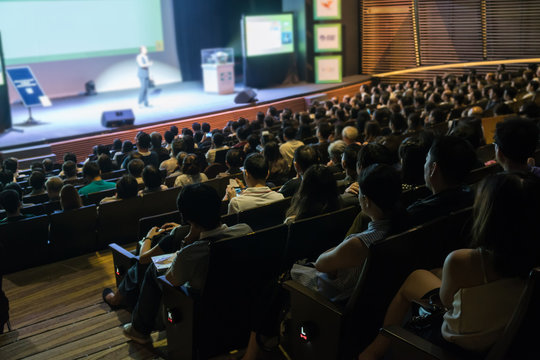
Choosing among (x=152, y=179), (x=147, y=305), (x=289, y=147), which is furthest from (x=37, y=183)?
(x=147, y=305)

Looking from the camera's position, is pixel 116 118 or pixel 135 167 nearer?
pixel 135 167

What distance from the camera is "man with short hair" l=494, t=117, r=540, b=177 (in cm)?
284

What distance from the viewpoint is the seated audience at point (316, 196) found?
267cm

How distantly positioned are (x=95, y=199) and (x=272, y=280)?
8.79 feet

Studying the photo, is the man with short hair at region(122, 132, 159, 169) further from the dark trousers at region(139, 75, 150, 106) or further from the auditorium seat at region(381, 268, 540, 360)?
the dark trousers at region(139, 75, 150, 106)

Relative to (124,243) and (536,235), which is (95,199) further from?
(536,235)

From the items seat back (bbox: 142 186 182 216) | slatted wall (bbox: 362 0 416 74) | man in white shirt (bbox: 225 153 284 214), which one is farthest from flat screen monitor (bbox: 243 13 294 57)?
man in white shirt (bbox: 225 153 284 214)

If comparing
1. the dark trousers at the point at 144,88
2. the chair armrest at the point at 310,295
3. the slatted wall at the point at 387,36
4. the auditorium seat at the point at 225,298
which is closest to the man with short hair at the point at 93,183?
the auditorium seat at the point at 225,298

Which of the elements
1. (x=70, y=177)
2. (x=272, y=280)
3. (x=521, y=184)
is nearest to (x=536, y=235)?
(x=521, y=184)

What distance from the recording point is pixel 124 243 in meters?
4.52

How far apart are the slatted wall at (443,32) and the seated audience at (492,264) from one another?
12.3 meters

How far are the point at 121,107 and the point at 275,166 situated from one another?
7.75m

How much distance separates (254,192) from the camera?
134 inches

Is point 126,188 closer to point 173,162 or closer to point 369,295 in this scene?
point 173,162
